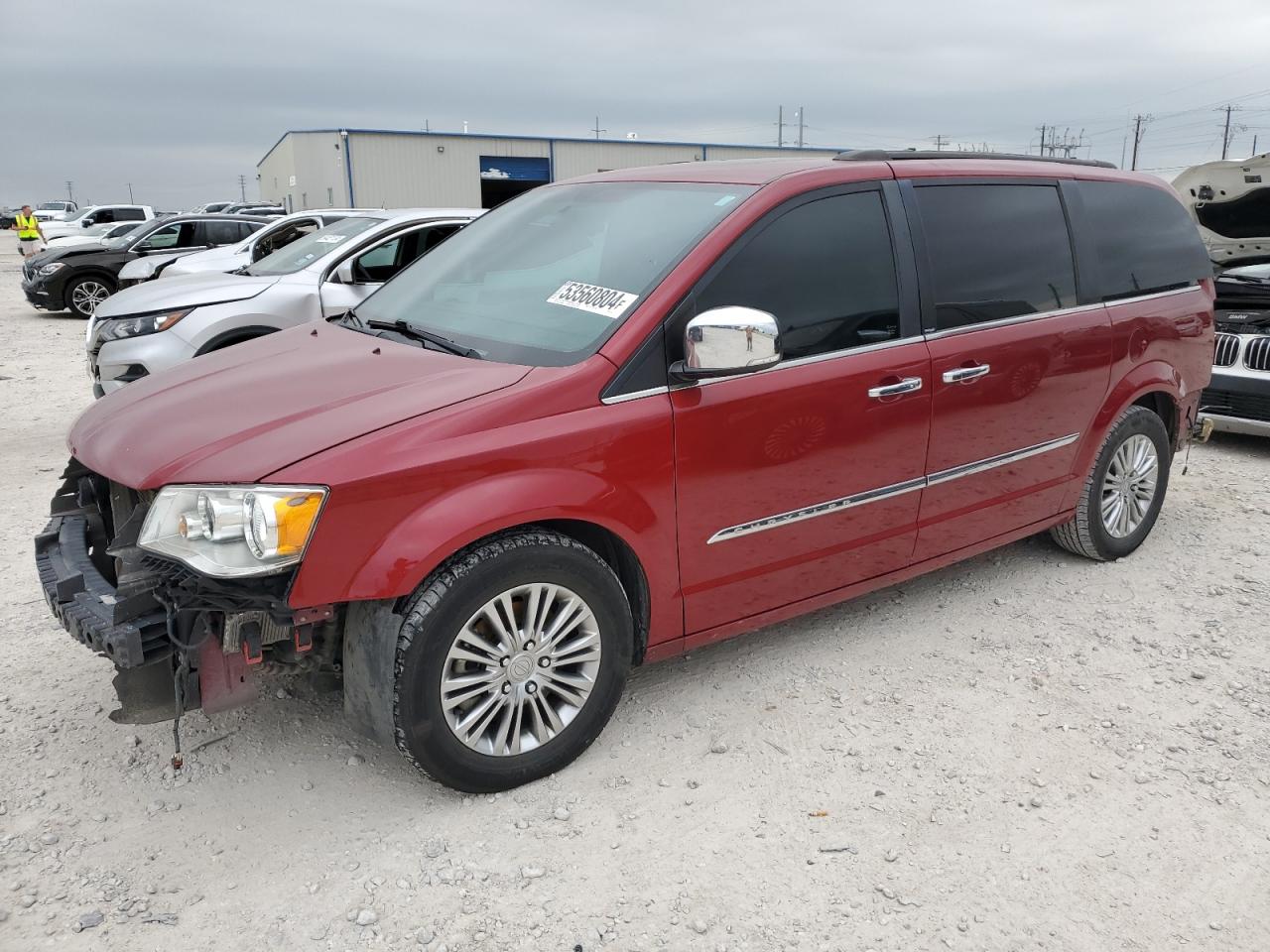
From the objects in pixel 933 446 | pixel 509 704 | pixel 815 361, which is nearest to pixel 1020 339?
pixel 933 446

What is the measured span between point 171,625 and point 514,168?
4222cm

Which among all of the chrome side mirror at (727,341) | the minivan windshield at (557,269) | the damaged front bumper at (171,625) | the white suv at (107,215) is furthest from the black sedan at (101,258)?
the white suv at (107,215)

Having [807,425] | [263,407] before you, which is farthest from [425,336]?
[807,425]

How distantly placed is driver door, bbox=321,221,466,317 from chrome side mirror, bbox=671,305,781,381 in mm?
4476

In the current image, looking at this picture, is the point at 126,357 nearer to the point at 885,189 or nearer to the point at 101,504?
the point at 101,504

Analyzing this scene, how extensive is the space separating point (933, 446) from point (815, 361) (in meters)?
0.70

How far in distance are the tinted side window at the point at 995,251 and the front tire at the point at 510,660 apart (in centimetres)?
177

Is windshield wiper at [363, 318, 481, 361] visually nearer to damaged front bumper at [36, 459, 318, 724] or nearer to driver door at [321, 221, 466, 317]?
damaged front bumper at [36, 459, 318, 724]

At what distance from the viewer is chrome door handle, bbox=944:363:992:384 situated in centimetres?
367

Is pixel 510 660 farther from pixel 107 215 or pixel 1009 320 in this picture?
pixel 107 215

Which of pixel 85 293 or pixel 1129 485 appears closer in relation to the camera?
pixel 1129 485

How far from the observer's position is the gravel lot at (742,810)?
246 cm

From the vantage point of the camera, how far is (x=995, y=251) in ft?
12.9

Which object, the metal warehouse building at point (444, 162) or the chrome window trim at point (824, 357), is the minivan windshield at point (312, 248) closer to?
the chrome window trim at point (824, 357)
